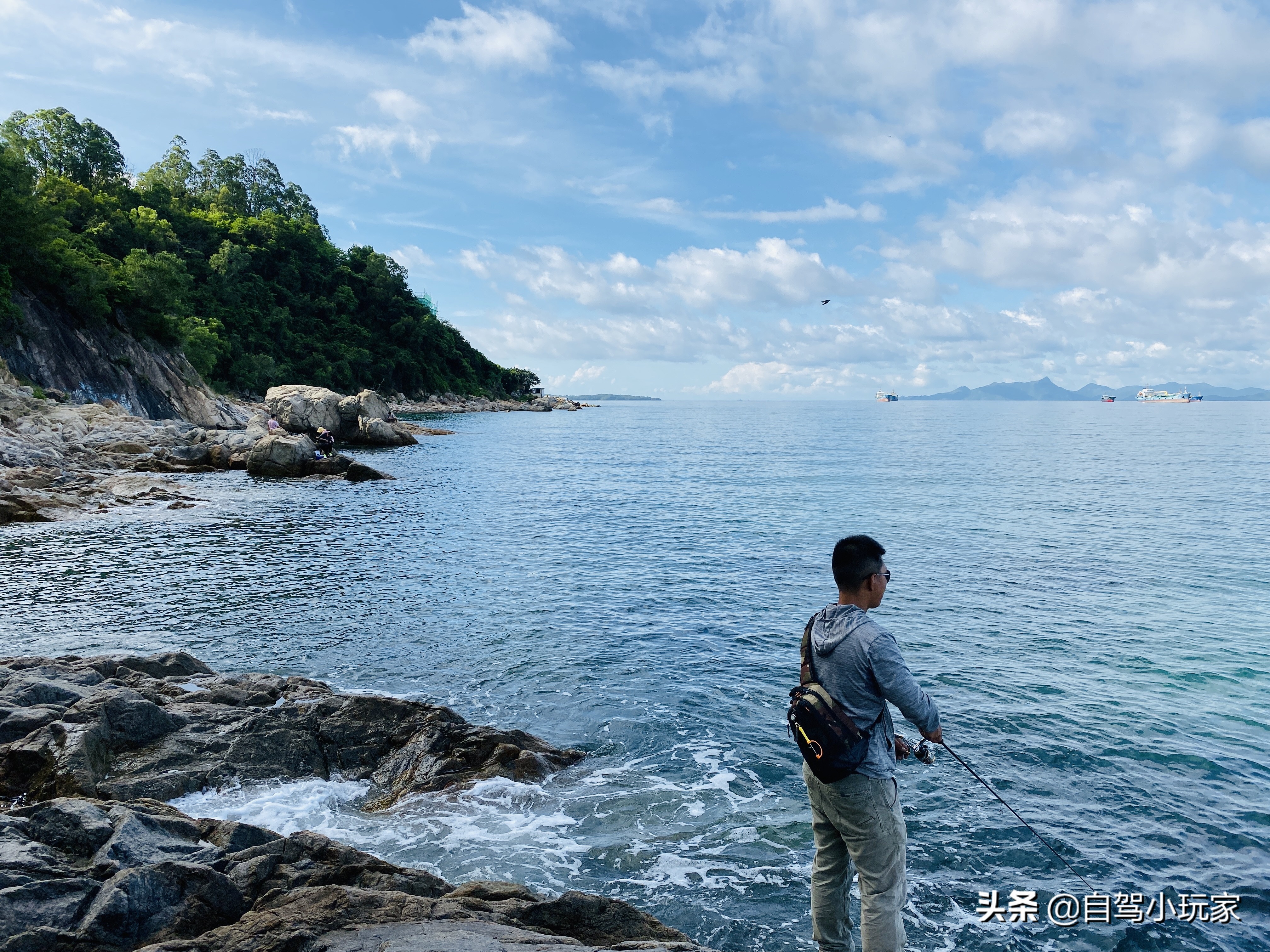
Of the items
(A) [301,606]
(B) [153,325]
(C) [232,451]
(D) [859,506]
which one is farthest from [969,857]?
(B) [153,325]

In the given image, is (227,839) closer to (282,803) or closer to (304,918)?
(304,918)

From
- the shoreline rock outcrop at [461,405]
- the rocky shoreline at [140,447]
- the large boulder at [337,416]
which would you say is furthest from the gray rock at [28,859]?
the shoreline rock outcrop at [461,405]

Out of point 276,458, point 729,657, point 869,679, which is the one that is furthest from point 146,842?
point 276,458

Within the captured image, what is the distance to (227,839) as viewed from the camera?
6.48 m

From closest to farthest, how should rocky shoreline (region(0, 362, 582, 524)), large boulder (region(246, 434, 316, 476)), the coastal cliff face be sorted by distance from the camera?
rocky shoreline (region(0, 362, 582, 524)) → large boulder (region(246, 434, 316, 476)) → the coastal cliff face

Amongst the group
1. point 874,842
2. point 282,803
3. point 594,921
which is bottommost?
point 282,803

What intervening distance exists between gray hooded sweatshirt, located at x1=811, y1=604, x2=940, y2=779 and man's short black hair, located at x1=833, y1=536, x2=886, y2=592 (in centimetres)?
20

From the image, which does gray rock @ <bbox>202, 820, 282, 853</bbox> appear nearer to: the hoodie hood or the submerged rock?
the submerged rock

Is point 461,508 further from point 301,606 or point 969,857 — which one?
point 969,857

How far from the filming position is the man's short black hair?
5.37 meters

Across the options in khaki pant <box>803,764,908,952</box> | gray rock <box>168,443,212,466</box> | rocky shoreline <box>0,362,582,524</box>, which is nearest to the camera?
khaki pant <box>803,764,908,952</box>

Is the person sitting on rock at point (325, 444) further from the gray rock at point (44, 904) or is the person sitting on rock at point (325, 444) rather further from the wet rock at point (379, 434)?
the gray rock at point (44, 904)

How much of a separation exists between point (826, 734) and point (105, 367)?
68.2 meters

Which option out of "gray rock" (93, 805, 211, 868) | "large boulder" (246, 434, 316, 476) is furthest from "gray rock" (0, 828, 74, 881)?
"large boulder" (246, 434, 316, 476)
